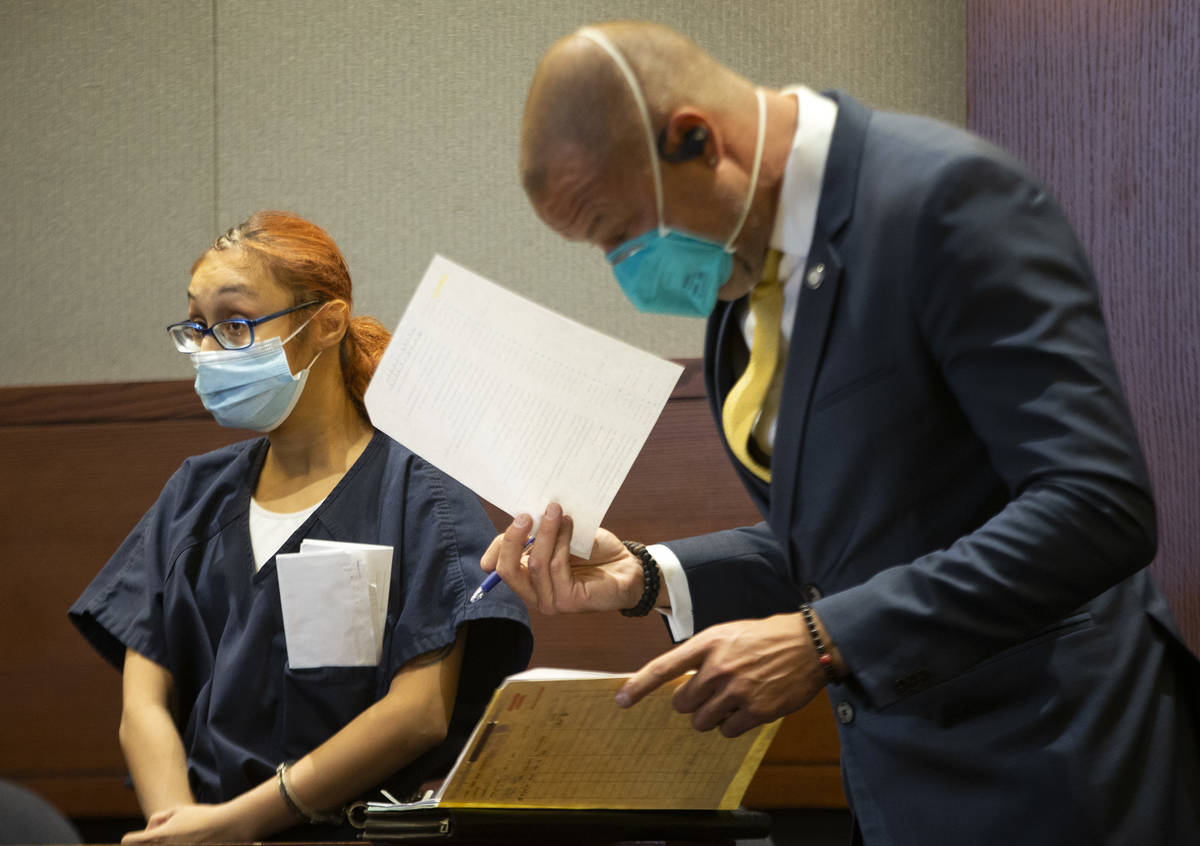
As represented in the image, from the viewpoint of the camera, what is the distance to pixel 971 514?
3.13ft

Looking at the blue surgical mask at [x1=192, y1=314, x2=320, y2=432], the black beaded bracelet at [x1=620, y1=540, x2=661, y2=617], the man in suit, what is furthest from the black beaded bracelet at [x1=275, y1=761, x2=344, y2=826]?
the man in suit

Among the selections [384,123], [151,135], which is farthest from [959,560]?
[151,135]

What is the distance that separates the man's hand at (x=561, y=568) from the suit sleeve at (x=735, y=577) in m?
0.06

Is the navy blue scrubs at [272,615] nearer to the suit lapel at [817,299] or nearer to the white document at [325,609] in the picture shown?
the white document at [325,609]

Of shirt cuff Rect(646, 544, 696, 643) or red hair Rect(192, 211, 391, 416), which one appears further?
red hair Rect(192, 211, 391, 416)

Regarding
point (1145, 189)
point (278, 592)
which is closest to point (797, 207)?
point (1145, 189)

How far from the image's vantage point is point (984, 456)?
0.95 m

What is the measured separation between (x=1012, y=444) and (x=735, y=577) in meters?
0.46

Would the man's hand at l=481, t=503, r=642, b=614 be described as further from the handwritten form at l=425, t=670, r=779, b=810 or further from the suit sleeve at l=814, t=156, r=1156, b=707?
the suit sleeve at l=814, t=156, r=1156, b=707

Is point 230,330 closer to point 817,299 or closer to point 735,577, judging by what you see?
point 735,577

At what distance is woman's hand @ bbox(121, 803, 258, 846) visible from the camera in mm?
Result: 1602

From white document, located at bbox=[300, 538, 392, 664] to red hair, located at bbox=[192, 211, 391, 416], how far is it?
30 centimetres

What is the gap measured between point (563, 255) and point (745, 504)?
2.28 ft

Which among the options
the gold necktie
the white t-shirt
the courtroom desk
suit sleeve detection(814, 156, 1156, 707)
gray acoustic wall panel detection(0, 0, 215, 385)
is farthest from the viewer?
gray acoustic wall panel detection(0, 0, 215, 385)
